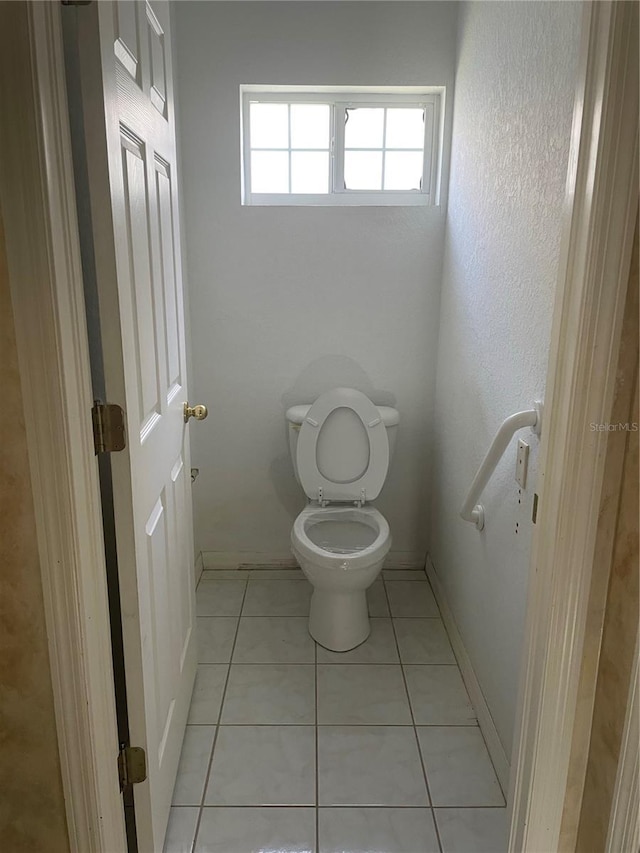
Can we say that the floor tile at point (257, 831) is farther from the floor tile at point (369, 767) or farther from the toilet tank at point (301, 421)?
the toilet tank at point (301, 421)

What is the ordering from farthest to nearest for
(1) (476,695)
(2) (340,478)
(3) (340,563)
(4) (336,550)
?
1. (2) (340,478)
2. (4) (336,550)
3. (3) (340,563)
4. (1) (476,695)

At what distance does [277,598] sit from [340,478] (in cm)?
58

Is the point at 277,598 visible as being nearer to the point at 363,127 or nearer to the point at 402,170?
the point at 402,170

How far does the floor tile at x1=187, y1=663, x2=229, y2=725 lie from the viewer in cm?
190

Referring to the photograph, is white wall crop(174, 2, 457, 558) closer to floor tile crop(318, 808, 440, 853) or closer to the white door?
the white door

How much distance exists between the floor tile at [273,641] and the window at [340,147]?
1662mm

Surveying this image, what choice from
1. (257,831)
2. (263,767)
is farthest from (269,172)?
(257,831)

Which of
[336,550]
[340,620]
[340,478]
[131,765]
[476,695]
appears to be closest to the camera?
[131,765]

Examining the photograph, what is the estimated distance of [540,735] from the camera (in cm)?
117

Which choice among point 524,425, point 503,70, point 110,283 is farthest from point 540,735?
point 503,70

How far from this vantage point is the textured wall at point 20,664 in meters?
0.97

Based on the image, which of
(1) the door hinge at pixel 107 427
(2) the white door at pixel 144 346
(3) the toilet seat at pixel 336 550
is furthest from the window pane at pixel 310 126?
(1) the door hinge at pixel 107 427

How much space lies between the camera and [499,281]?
5.88ft

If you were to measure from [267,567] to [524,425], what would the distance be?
1646 mm
